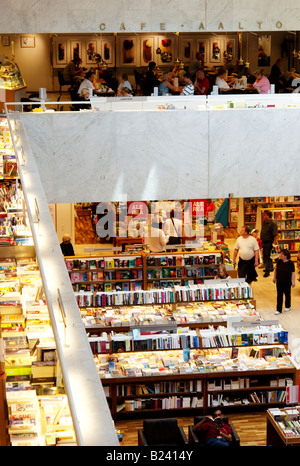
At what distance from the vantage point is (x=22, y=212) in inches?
360

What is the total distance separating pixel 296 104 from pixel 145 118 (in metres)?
2.66

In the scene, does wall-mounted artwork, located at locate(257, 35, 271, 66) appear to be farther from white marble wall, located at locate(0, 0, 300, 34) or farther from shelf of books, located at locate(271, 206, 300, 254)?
white marble wall, located at locate(0, 0, 300, 34)

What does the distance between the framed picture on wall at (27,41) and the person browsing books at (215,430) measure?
13.8 meters

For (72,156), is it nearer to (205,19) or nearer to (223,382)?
(205,19)

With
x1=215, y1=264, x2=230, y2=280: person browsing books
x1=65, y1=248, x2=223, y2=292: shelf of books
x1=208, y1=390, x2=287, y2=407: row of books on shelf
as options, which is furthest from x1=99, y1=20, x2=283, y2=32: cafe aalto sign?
x1=208, y1=390, x2=287, y2=407: row of books on shelf

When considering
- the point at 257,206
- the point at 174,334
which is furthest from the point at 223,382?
the point at 257,206

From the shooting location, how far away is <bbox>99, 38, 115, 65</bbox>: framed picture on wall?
21.3 m

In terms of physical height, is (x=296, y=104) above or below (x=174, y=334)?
above

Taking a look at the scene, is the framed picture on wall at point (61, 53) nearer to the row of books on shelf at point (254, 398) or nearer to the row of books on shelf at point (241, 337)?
the row of books on shelf at point (241, 337)

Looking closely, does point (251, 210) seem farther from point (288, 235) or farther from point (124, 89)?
point (124, 89)

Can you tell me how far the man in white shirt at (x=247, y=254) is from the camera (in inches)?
567

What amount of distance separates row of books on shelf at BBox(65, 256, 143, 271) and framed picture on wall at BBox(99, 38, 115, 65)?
9.13 meters

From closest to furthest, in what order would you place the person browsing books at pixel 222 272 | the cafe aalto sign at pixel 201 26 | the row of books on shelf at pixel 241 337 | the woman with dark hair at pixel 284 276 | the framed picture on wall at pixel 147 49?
the row of books on shelf at pixel 241 337 < the person browsing books at pixel 222 272 < the woman with dark hair at pixel 284 276 < the cafe aalto sign at pixel 201 26 < the framed picture on wall at pixel 147 49

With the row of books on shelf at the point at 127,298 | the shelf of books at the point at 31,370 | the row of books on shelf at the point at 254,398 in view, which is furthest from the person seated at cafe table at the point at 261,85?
the shelf of books at the point at 31,370
